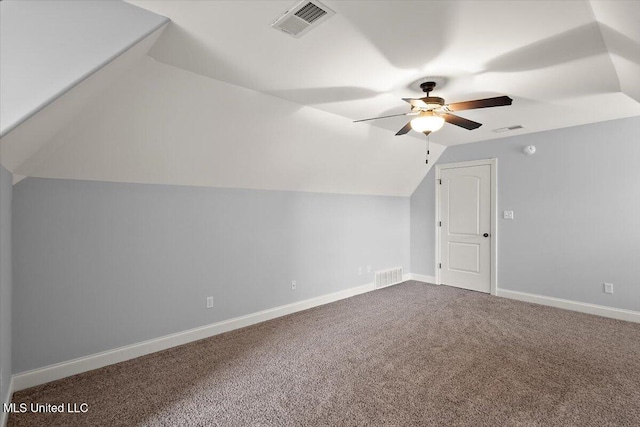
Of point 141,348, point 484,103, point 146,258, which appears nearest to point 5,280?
point 146,258

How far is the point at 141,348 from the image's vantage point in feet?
9.57

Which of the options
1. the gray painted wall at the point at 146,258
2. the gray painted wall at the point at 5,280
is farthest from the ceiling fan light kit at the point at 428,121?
the gray painted wall at the point at 5,280

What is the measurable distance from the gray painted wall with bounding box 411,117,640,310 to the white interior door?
210 millimetres

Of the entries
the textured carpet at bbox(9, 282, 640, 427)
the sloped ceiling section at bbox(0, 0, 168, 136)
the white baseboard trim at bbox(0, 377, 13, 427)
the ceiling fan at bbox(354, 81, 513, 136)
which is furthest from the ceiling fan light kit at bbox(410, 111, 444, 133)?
the white baseboard trim at bbox(0, 377, 13, 427)

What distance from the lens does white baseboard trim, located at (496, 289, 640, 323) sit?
151 inches

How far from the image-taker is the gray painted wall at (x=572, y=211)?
386 cm

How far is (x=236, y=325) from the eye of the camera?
3.60 m

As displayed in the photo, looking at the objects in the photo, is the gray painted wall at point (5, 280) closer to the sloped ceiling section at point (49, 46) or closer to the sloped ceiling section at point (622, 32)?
the sloped ceiling section at point (49, 46)

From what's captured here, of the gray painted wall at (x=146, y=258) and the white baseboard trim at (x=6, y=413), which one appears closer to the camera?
the white baseboard trim at (x=6, y=413)

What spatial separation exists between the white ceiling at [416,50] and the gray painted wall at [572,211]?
99 cm

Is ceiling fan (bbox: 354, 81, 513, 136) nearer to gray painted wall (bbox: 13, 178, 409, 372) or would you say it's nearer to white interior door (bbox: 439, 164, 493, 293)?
gray painted wall (bbox: 13, 178, 409, 372)

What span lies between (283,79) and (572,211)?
14.0 feet

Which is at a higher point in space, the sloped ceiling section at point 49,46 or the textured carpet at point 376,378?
the sloped ceiling section at point 49,46

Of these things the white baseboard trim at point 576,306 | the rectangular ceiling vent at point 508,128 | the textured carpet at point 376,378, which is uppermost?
the rectangular ceiling vent at point 508,128
